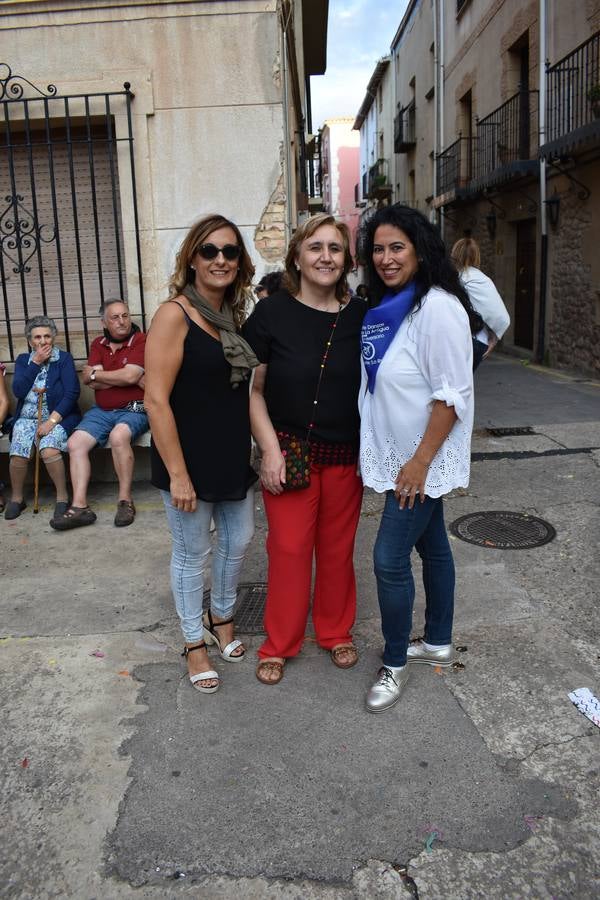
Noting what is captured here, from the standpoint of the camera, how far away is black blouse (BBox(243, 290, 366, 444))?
9.30 feet

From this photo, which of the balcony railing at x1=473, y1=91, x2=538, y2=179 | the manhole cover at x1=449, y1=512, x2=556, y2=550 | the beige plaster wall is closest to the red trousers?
the manhole cover at x1=449, y1=512, x2=556, y2=550

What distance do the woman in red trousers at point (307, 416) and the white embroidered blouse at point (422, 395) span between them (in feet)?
0.56

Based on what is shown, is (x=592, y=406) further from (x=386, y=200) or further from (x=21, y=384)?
(x=386, y=200)

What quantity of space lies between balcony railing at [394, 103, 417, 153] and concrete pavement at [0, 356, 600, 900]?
73.7ft

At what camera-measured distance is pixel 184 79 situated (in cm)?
556

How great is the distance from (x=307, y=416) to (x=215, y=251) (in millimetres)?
719

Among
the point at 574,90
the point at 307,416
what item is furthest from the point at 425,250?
the point at 574,90

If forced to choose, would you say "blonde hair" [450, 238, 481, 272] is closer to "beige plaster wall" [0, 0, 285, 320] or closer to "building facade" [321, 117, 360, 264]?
"beige plaster wall" [0, 0, 285, 320]

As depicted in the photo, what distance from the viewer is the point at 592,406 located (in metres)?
8.27

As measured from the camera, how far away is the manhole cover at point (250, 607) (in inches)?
138

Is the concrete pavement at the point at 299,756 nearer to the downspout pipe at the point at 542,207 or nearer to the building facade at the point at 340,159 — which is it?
the downspout pipe at the point at 542,207

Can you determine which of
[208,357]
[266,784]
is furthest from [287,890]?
[208,357]

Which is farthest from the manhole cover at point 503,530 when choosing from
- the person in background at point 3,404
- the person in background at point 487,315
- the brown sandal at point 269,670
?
the person in background at point 3,404

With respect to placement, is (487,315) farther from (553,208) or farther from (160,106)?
(553,208)
